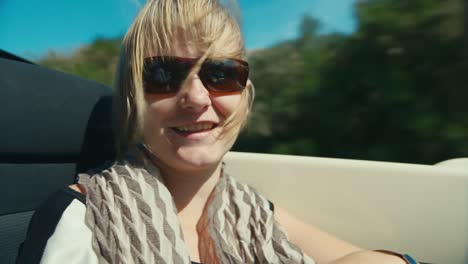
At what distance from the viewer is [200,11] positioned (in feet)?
3.28

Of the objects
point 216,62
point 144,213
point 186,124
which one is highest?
point 216,62

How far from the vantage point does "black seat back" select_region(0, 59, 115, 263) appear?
1.01 m

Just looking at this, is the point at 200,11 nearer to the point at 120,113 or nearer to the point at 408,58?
the point at 120,113

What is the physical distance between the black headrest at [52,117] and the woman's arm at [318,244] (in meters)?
0.46

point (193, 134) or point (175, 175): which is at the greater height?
point (193, 134)

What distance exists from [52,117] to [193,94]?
339 millimetres

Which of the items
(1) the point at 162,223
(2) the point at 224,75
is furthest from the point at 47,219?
(2) the point at 224,75

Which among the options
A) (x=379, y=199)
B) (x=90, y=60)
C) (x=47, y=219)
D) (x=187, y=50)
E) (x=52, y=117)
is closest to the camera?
(x=47, y=219)

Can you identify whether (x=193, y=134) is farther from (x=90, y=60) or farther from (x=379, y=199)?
(x=90, y=60)

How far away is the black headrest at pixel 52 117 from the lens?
1015mm

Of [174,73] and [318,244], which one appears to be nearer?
[174,73]

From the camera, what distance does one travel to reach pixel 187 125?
3.26ft

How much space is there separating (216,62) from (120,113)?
0.75ft

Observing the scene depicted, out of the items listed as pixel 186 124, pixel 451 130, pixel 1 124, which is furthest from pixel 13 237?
pixel 451 130
